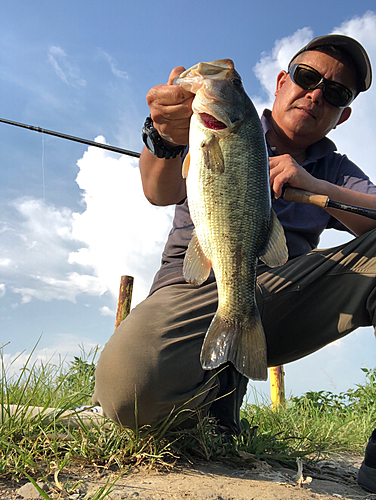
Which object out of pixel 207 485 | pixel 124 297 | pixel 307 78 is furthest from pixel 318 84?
pixel 124 297

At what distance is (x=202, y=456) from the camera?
2.71 meters

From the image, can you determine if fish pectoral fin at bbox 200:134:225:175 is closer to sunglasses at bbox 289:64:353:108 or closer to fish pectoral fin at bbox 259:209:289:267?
fish pectoral fin at bbox 259:209:289:267

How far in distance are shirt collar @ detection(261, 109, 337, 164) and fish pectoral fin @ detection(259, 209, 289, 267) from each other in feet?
4.52

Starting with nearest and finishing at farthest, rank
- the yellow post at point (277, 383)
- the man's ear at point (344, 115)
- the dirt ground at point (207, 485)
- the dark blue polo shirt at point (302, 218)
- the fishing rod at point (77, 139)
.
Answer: the dirt ground at point (207, 485), the dark blue polo shirt at point (302, 218), the fishing rod at point (77, 139), the man's ear at point (344, 115), the yellow post at point (277, 383)

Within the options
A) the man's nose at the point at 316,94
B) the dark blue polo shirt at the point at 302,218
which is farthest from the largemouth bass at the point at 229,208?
the man's nose at the point at 316,94

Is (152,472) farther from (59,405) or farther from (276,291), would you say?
(276,291)

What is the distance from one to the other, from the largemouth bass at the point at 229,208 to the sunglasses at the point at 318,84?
4.28 ft

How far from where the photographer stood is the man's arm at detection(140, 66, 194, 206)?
2375 mm

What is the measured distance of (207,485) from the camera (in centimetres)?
228

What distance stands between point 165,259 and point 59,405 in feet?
4.36

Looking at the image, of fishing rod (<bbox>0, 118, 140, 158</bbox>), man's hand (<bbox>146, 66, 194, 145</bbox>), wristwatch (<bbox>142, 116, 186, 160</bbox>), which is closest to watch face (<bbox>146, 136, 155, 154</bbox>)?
wristwatch (<bbox>142, 116, 186, 160</bbox>)

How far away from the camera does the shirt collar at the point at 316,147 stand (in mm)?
3547

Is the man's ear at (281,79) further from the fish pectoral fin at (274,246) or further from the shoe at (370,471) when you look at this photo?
the shoe at (370,471)

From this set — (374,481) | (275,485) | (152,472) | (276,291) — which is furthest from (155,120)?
(374,481)
